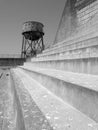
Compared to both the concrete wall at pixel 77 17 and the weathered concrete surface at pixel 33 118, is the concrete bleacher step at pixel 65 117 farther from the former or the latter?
the concrete wall at pixel 77 17

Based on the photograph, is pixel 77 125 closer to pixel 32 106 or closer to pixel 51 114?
pixel 51 114

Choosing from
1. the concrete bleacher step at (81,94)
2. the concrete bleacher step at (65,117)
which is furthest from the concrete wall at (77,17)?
the concrete bleacher step at (65,117)

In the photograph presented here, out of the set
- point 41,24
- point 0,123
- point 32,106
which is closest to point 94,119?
point 32,106

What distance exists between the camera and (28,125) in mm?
626

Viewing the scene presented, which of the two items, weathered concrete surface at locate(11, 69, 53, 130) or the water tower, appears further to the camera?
the water tower

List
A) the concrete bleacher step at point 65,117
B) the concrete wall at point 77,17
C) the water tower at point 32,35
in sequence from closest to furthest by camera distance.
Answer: the concrete bleacher step at point 65,117 → the concrete wall at point 77,17 → the water tower at point 32,35

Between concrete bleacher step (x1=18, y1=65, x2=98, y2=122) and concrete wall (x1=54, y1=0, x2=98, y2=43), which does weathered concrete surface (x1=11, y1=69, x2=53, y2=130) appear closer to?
concrete bleacher step (x1=18, y1=65, x2=98, y2=122)

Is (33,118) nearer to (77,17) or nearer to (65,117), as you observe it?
(65,117)

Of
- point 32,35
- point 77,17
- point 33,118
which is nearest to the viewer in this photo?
point 33,118

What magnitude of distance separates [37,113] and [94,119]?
0.37 metres

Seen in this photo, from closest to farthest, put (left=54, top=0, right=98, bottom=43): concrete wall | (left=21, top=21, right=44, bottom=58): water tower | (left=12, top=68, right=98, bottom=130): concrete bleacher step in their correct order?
1. (left=12, top=68, right=98, bottom=130): concrete bleacher step
2. (left=54, top=0, right=98, bottom=43): concrete wall
3. (left=21, top=21, right=44, bottom=58): water tower

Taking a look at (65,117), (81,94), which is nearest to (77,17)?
(81,94)

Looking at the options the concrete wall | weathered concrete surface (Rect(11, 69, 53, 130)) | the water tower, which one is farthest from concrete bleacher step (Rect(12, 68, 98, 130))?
the water tower

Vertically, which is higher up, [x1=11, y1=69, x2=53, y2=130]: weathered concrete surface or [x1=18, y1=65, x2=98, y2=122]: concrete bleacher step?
[x1=18, y1=65, x2=98, y2=122]: concrete bleacher step
